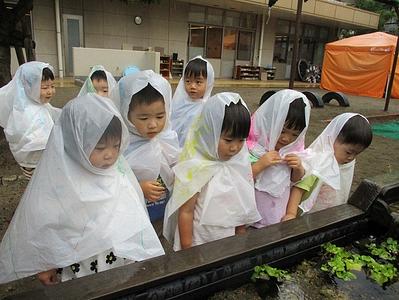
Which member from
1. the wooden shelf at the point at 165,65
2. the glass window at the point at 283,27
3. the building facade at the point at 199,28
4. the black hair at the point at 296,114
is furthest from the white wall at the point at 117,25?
the black hair at the point at 296,114

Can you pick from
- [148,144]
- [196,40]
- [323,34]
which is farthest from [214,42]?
→ [148,144]

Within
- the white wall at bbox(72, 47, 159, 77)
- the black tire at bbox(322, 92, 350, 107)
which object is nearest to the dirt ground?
the black tire at bbox(322, 92, 350, 107)

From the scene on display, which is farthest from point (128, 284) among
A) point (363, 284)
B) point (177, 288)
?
point (363, 284)

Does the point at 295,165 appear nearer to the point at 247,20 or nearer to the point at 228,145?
the point at 228,145

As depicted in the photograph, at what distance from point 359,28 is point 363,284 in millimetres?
24446

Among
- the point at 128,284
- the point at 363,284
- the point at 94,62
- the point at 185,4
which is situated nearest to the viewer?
the point at 128,284

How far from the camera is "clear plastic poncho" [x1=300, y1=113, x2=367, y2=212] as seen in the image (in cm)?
215

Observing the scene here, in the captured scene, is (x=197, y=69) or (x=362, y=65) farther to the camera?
(x=362, y=65)

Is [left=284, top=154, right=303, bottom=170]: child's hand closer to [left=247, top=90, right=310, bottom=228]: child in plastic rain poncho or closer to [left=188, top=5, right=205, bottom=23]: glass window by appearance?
[left=247, top=90, right=310, bottom=228]: child in plastic rain poncho

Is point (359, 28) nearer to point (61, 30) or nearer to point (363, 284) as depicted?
point (61, 30)

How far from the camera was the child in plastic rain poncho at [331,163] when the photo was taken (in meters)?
2.17

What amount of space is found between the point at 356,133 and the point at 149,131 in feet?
4.29

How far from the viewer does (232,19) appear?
1736cm

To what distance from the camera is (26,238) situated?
1.46 meters
